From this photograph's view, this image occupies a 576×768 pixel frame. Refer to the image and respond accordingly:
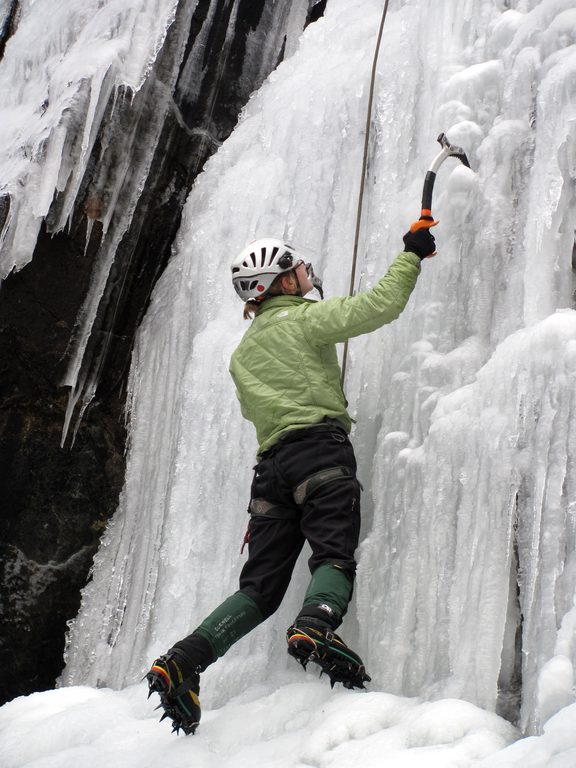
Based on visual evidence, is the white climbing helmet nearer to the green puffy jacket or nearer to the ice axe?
the green puffy jacket

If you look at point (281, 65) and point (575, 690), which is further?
point (281, 65)

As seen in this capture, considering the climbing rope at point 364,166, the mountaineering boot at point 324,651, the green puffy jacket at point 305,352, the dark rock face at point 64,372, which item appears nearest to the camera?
the mountaineering boot at point 324,651

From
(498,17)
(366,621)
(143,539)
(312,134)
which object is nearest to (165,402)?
(143,539)

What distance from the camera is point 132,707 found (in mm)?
3764

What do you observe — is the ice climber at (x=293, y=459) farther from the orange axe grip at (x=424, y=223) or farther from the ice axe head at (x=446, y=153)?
the ice axe head at (x=446, y=153)

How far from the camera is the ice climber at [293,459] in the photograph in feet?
9.63

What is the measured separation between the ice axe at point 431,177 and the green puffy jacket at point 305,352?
137mm

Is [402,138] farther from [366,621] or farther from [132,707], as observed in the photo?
[132,707]

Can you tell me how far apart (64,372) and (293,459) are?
→ 279cm

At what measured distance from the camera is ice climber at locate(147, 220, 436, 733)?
2.94 m

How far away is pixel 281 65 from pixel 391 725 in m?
4.54

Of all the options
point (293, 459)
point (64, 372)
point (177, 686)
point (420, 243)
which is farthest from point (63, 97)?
point (177, 686)

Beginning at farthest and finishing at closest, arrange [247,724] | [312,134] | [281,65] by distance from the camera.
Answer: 1. [281,65]
2. [312,134]
3. [247,724]

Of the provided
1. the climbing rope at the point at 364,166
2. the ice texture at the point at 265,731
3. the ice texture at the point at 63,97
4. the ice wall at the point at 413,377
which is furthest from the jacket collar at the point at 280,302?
the ice texture at the point at 63,97
